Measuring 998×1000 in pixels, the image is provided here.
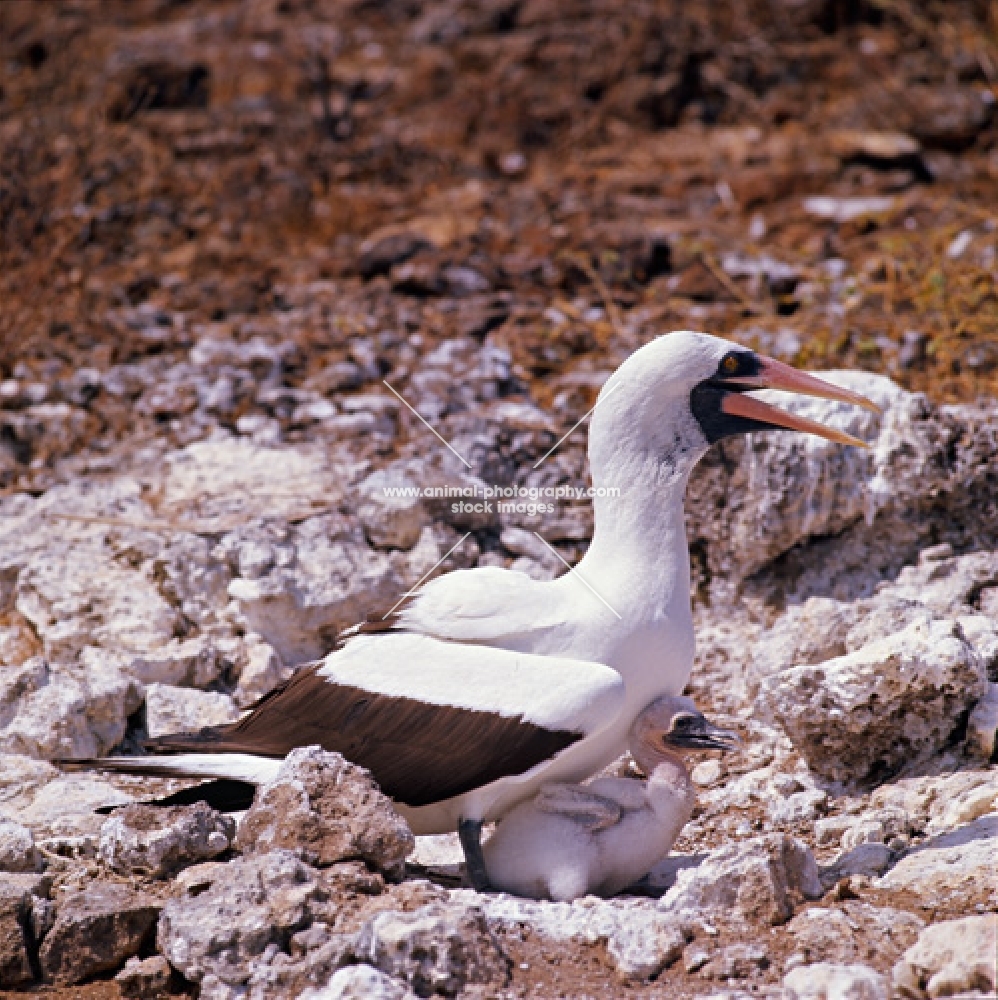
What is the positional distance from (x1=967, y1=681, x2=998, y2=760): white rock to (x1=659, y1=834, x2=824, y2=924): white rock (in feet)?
3.02

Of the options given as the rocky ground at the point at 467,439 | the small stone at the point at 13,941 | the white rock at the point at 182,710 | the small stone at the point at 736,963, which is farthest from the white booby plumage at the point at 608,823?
the white rock at the point at 182,710

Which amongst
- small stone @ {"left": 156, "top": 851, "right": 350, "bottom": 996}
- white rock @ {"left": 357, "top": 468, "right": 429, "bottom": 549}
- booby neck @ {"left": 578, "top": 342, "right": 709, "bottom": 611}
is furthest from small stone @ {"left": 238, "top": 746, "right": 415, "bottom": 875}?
white rock @ {"left": 357, "top": 468, "right": 429, "bottom": 549}

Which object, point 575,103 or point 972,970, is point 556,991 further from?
point 575,103

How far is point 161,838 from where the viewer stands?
146 inches

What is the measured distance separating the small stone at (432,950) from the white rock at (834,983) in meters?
0.59

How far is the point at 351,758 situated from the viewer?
393 cm

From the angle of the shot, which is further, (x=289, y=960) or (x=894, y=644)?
(x=894, y=644)

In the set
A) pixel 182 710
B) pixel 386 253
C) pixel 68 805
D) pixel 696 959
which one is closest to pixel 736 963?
pixel 696 959

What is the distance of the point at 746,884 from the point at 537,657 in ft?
2.58

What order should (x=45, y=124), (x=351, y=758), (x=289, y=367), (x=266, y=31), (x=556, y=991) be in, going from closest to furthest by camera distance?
(x=556, y=991)
(x=351, y=758)
(x=289, y=367)
(x=45, y=124)
(x=266, y=31)

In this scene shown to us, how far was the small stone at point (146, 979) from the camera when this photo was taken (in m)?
3.37

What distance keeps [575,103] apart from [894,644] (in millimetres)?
7732

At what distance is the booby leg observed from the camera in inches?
149

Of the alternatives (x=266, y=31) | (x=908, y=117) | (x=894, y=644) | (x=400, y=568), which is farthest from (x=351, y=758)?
(x=266, y=31)
